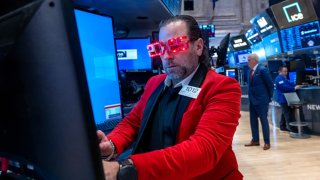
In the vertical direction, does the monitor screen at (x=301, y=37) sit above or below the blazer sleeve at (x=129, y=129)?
above

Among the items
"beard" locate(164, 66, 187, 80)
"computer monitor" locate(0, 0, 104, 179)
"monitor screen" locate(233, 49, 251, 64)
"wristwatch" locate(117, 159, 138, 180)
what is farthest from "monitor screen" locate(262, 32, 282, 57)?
"computer monitor" locate(0, 0, 104, 179)

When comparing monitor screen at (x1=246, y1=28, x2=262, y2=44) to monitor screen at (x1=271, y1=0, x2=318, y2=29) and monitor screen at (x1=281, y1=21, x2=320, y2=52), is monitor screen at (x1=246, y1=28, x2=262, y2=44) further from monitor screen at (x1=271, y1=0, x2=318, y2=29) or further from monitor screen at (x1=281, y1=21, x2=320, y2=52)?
monitor screen at (x1=271, y1=0, x2=318, y2=29)

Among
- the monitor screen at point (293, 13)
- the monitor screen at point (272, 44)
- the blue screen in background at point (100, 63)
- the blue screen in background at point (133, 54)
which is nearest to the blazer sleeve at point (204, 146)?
the blue screen in background at point (100, 63)

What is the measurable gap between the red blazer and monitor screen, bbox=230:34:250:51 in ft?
42.8

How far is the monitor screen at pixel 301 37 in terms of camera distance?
323 inches

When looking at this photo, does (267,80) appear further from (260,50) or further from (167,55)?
(260,50)

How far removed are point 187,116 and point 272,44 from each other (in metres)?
9.40

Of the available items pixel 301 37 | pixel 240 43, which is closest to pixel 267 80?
pixel 301 37

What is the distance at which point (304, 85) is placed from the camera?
764 centimetres

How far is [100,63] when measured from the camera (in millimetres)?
1974

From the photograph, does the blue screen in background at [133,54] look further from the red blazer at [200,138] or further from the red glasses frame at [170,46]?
the red glasses frame at [170,46]

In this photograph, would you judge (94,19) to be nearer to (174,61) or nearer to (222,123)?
(174,61)

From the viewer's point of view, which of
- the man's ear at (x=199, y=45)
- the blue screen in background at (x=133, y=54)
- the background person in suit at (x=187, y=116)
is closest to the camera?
the background person in suit at (x=187, y=116)

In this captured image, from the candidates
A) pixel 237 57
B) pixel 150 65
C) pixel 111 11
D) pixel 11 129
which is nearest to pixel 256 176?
pixel 150 65
